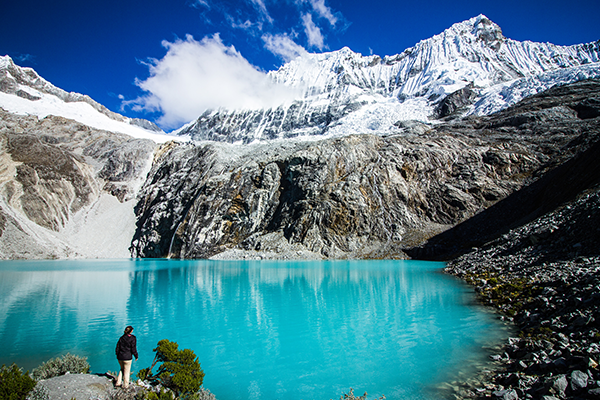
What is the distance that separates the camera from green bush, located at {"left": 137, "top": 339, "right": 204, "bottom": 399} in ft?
28.2

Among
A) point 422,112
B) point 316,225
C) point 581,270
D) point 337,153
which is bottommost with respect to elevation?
point 581,270

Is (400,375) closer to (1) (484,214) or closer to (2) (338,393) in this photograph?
(2) (338,393)

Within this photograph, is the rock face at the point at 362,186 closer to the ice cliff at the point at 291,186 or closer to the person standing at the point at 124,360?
the ice cliff at the point at 291,186

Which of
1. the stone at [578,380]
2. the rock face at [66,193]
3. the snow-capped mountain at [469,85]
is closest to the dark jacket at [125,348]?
the stone at [578,380]

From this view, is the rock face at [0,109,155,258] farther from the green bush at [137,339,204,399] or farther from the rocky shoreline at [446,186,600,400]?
the rocky shoreline at [446,186,600,400]

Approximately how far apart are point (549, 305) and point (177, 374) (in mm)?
15850

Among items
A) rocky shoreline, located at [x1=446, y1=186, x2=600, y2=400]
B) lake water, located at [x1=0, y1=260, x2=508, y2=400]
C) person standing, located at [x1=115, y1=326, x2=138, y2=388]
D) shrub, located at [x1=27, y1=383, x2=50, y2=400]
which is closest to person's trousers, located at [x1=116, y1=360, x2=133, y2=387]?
person standing, located at [x1=115, y1=326, x2=138, y2=388]

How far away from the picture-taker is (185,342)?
48.0ft

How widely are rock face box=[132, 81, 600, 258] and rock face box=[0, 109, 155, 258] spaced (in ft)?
34.2

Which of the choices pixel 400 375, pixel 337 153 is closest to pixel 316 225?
pixel 337 153

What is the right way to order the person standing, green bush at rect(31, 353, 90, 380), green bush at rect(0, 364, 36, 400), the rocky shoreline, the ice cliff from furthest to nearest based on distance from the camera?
the ice cliff, green bush at rect(31, 353, 90, 380), the person standing, the rocky shoreline, green bush at rect(0, 364, 36, 400)

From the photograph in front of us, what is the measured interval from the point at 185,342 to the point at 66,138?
6120 inches

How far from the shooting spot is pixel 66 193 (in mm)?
99875

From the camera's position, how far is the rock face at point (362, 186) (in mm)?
72750
